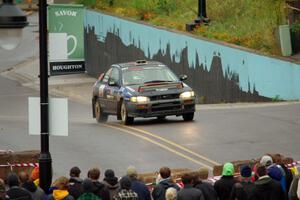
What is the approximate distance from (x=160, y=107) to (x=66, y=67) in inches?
498

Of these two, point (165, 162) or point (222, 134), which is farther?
point (222, 134)

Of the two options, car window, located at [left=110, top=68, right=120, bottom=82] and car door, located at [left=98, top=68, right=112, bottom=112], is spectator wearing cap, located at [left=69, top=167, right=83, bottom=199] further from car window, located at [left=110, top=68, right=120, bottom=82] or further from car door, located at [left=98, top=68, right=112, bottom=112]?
car door, located at [left=98, top=68, right=112, bottom=112]

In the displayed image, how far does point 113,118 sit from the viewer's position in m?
34.8

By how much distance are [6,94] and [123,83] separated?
60.1 feet

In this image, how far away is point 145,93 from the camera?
29531 millimetres

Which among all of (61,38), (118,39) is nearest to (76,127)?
(61,38)

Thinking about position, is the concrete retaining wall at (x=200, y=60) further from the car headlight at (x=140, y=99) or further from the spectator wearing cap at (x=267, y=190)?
the spectator wearing cap at (x=267, y=190)

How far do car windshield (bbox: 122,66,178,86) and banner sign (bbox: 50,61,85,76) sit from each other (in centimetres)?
1264

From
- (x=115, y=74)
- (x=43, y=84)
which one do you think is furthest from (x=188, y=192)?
(x=115, y=74)

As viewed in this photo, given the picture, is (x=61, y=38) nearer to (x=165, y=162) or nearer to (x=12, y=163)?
(x=12, y=163)

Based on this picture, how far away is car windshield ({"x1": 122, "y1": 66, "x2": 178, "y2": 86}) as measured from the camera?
30.4 m

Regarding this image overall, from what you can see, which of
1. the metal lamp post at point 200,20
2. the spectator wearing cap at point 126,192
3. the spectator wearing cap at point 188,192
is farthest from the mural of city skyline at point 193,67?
the spectator wearing cap at point 126,192

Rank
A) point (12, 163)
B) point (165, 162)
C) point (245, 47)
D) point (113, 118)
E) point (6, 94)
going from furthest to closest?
point (6, 94) → point (245, 47) → point (113, 118) → point (165, 162) → point (12, 163)

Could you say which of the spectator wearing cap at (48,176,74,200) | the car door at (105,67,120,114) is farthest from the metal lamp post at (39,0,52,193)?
the car door at (105,67,120,114)
